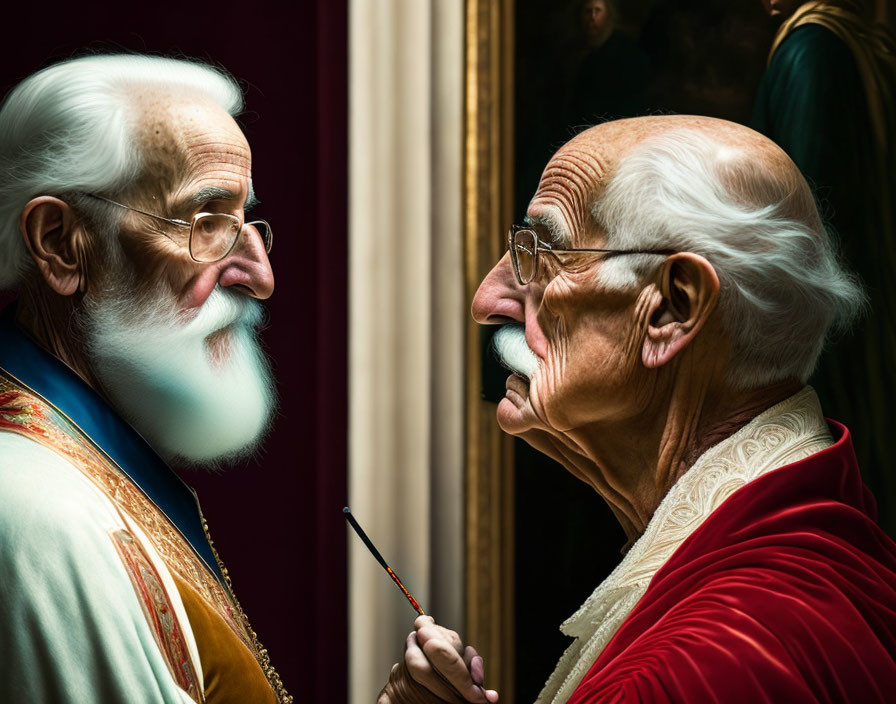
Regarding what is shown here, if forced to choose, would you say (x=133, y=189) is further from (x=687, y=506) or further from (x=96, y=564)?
(x=687, y=506)

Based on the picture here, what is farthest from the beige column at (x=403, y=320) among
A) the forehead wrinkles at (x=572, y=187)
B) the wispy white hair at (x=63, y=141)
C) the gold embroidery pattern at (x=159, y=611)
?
the gold embroidery pattern at (x=159, y=611)

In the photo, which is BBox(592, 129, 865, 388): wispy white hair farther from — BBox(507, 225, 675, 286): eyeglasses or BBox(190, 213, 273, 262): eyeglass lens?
BBox(190, 213, 273, 262): eyeglass lens

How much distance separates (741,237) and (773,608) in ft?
2.00

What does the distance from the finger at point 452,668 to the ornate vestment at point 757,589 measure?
0.31 meters

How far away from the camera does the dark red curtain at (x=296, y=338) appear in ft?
9.69

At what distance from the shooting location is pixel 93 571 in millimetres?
1656

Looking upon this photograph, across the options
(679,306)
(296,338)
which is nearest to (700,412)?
(679,306)

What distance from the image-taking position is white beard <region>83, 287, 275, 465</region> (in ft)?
6.58

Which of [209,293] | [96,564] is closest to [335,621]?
[209,293]

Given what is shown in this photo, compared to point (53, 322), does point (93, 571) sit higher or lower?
lower

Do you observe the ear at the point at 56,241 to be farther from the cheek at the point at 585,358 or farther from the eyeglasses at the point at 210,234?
the cheek at the point at 585,358

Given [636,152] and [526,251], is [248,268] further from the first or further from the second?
[636,152]

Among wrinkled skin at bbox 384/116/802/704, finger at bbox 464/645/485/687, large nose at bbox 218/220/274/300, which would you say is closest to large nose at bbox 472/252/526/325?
wrinkled skin at bbox 384/116/802/704

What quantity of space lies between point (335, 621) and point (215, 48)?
5.05 feet
